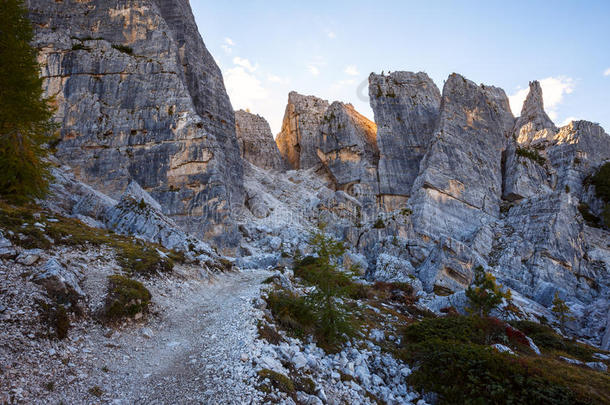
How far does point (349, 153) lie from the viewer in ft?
265

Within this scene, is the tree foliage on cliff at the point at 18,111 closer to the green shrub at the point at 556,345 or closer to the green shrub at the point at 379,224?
the green shrub at the point at 556,345

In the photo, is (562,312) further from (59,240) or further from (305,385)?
(59,240)

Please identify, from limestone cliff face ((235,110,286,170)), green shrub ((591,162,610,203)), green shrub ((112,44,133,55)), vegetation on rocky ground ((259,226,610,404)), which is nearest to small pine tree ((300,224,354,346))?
vegetation on rocky ground ((259,226,610,404))

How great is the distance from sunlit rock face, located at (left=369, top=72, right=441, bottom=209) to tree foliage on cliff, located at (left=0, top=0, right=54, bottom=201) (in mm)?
64807

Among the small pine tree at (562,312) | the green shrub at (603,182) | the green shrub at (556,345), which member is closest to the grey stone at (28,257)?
the green shrub at (556,345)

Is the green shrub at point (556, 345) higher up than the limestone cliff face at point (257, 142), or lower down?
lower down

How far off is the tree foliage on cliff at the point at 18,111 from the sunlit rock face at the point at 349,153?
61684 millimetres

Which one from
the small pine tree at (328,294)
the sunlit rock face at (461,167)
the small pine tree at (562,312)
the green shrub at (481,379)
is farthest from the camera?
the sunlit rock face at (461,167)

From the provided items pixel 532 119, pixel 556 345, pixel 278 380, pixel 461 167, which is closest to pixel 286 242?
pixel 556 345

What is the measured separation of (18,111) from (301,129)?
7764 cm

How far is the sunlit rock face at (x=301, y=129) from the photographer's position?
3565 inches

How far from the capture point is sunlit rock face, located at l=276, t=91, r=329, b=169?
3565 inches

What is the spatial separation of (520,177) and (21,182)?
82.2m

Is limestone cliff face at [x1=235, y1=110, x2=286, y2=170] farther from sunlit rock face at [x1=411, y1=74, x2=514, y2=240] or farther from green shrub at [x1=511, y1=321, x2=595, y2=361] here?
green shrub at [x1=511, y1=321, x2=595, y2=361]
